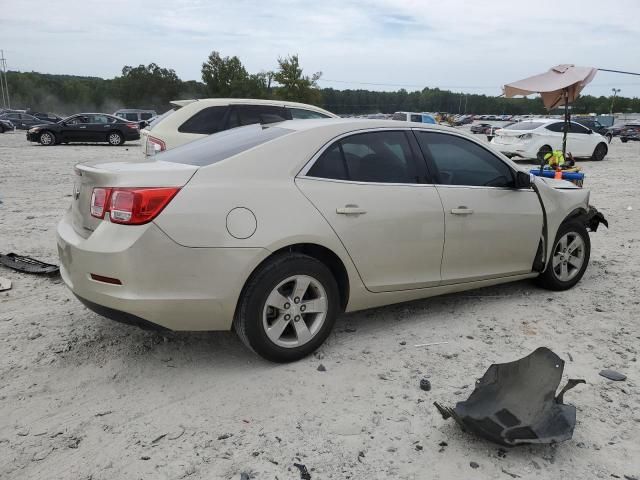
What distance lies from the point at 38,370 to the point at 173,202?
140cm

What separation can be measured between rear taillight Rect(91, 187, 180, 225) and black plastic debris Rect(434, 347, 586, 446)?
5.90ft

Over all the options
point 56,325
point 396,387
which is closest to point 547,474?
point 396,387

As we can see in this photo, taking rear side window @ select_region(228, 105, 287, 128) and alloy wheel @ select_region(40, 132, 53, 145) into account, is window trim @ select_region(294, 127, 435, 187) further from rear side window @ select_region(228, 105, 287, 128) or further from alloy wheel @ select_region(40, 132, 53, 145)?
alloy wheel @ select_region(40, 132, 53, 145)

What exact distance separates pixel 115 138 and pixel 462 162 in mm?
A: 23605

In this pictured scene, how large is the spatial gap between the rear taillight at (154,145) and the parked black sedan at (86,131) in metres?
18.3

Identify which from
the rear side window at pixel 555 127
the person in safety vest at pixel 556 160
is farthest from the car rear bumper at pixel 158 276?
the rear side window at pixel 555 127

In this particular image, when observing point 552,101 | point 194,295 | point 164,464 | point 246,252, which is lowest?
point 164,464

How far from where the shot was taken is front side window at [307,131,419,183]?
3.66m

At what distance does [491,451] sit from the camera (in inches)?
106

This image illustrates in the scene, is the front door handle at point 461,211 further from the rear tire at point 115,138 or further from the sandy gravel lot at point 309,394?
the rear tire at point 115,138

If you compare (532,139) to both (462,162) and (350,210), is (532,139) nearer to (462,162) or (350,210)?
(462,162)

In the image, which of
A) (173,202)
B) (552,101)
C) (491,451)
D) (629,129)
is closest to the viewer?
(491,451)

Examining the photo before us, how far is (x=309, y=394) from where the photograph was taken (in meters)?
3.20

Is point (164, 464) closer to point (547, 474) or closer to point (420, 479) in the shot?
point (420, 479)
